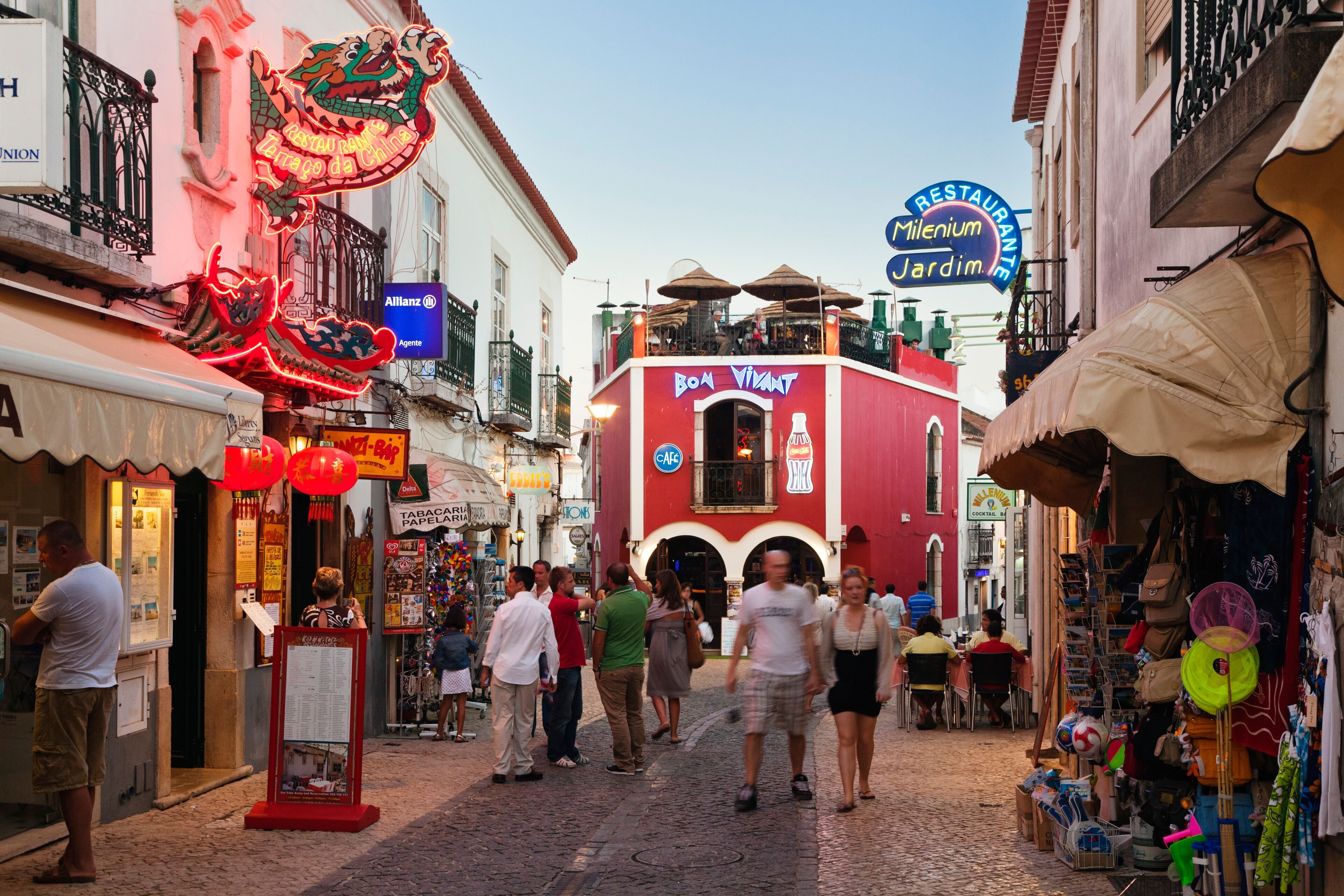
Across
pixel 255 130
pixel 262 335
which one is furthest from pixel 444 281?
pixel 262 335

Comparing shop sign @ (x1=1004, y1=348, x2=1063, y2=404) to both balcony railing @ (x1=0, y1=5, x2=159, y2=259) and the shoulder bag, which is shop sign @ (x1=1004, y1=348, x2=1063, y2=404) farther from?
balcony railing @ (x1=0, y1=5, x2=159, y2=259)

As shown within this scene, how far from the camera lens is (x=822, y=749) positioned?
43.4ft

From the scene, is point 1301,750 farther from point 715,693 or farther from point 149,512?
point 715,693

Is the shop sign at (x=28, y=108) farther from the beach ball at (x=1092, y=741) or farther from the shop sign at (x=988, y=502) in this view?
the shop sign at (x=988, y=502)

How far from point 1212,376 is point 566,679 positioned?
728 centimetres

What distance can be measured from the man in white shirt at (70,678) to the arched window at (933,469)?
3048 cm

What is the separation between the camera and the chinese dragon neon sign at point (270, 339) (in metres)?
9.91

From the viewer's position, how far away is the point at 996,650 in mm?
14805

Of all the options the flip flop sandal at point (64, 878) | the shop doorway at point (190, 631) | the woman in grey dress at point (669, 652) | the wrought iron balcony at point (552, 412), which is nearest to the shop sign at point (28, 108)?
the flip flop sandal at point (64, 878)

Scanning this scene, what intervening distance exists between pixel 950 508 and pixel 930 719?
2357cm

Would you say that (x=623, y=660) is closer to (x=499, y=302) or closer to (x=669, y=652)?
(x=669, y=652)

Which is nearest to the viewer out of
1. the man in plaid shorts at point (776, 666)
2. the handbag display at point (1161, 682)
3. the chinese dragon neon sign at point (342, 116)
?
the handbag display at point (1161, 682)

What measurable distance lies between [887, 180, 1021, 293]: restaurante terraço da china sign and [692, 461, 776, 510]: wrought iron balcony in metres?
16.0

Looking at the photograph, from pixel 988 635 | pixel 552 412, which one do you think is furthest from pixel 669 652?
pixel 552 412
